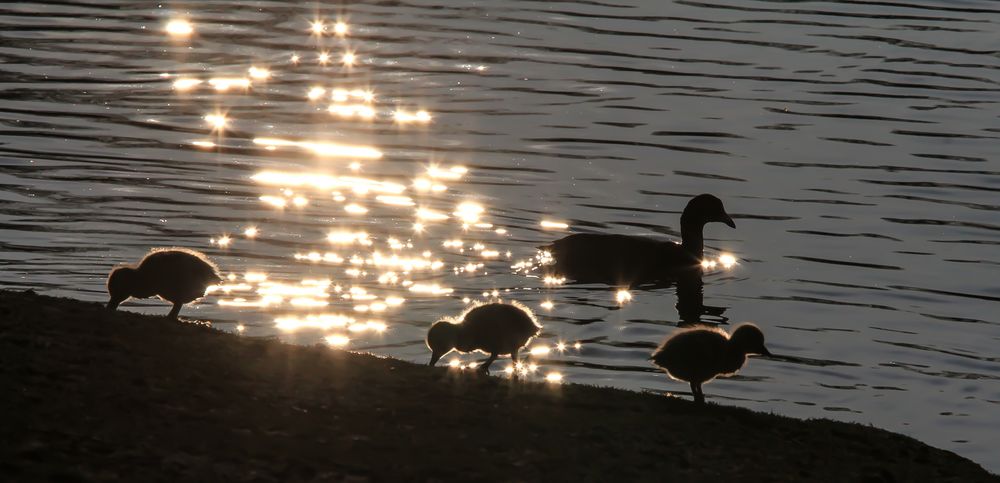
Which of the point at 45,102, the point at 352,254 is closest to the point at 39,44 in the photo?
the point at 45,102

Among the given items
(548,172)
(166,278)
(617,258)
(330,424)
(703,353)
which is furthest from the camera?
(548,172)

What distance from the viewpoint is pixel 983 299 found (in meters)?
18.4

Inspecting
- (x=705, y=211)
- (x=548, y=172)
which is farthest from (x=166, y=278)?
(x=548, y=172)

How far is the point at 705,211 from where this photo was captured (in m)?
20.7

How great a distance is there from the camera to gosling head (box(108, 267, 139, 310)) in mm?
12945

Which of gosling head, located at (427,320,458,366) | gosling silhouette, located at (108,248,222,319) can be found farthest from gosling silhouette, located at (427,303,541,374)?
gosling silhouette, located at (108,248,222,319)

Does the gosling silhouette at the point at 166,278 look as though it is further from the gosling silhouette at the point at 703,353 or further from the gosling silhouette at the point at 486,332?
the gosling silhouette at the point at 703,353

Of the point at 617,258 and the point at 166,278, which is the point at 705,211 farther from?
the point at 166,278

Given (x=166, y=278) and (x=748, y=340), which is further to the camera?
(x=166, y=278)

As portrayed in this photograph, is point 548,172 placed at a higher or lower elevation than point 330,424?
higher

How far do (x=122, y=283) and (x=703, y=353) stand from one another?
4.62 metres

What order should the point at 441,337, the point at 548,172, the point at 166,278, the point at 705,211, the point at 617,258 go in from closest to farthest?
the point at 441,337, the point at 166,278, the point at 617,258, the point at 705,211, the point at 548,172

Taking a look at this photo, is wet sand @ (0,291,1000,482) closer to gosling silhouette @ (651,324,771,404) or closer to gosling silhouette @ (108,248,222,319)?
gosling silhouette @ (651,324,771,404)

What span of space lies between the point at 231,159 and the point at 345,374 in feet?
47.1
